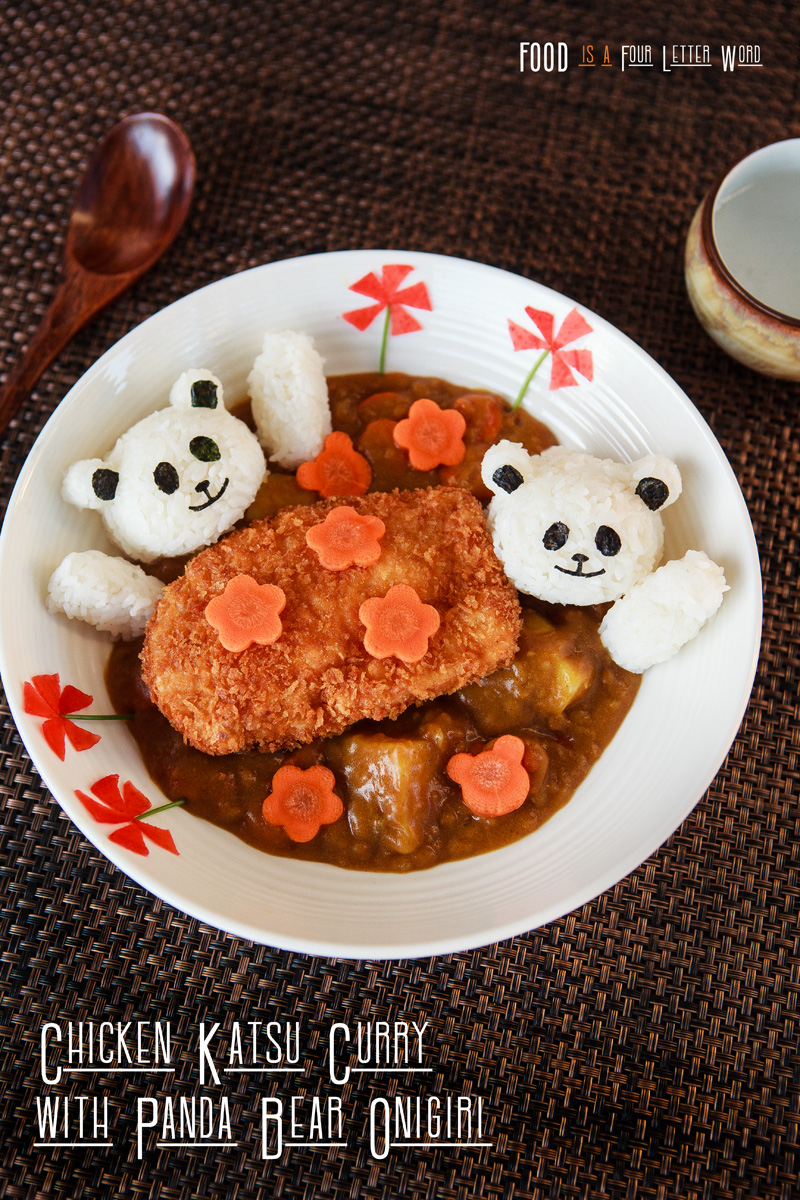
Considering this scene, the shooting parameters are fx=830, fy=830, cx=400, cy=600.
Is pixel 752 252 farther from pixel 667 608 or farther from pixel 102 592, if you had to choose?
pixel 102 592

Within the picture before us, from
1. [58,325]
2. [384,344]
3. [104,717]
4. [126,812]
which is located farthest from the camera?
[58,325]

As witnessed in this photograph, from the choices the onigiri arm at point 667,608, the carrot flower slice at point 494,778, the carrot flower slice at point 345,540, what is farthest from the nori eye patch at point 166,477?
the onigiri arm at point 667,608

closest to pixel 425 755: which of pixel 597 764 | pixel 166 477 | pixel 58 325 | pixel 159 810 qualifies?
pixel 597 764

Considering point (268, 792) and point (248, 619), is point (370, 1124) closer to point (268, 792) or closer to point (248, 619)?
point (268, 792)

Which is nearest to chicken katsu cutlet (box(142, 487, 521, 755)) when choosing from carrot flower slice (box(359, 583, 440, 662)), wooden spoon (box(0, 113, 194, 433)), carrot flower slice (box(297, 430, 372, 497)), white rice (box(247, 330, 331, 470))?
carrot flower slice (box(359, 583, 440, 662))

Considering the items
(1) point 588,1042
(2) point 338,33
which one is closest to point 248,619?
(1) point 588,1042

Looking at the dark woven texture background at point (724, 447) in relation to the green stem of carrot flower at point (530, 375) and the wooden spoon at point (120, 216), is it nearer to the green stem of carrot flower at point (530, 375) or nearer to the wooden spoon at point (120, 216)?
the wooden spoon at point (120, 216)

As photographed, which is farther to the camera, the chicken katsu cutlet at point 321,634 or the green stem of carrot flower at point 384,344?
the green stem of carrot flower at point 384,344

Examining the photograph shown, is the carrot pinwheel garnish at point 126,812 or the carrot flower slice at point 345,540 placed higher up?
the carrot flower slice at point 345,540
